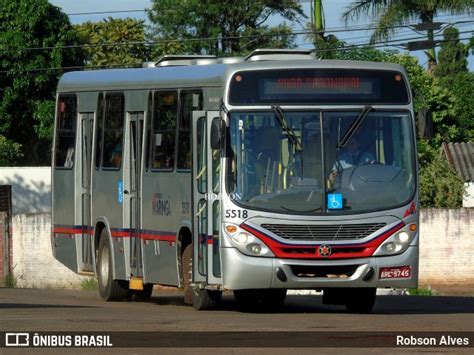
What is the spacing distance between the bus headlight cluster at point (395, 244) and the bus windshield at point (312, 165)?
0.39m

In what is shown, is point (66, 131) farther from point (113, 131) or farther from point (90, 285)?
point (90, 285)

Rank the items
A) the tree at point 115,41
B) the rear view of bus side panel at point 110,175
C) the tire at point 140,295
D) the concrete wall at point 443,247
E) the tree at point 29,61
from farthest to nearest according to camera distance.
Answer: the tree at point 115,41 < the tree at point 29,61 < the concrete wall at point 443,247 < the tire at point 140,295 < the rear view of bus side panel at point 110,175

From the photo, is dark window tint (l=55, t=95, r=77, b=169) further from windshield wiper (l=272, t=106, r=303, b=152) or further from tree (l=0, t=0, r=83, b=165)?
tree (l=0, t=0, r=83, b=165)

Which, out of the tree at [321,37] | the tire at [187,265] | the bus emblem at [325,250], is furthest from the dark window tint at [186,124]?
the tree at [321,37]

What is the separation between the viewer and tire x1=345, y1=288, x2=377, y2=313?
60.5ft

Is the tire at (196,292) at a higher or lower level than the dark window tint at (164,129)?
lower

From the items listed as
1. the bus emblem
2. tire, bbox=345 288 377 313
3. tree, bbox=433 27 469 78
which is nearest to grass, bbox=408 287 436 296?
tire, bbox=345 288 377 313

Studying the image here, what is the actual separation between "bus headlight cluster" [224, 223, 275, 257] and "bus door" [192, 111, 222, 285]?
350mm

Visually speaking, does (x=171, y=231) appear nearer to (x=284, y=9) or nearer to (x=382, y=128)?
(x=382, y=128)

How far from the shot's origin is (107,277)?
69.9ft

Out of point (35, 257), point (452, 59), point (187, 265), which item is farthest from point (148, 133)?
point (452, 59)

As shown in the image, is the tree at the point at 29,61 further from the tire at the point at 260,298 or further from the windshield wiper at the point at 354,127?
the windshield wiper at the point at 354,127

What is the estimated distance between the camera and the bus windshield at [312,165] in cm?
1708

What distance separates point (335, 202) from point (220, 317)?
6.53 ft
